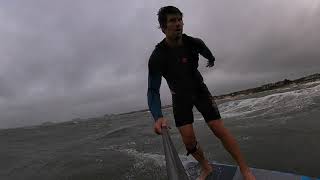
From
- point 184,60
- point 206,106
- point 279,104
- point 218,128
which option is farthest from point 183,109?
point 279,104

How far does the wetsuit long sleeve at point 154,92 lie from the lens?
609cm

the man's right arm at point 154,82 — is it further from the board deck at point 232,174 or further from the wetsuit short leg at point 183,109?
the board deck at point 232,174

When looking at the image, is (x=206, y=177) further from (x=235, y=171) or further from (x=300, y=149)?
(x=300, y=149)

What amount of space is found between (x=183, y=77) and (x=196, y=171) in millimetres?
1645

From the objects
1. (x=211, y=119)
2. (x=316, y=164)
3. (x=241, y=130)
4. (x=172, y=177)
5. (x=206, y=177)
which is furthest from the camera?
(x=241, y=130)

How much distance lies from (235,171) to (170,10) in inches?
101

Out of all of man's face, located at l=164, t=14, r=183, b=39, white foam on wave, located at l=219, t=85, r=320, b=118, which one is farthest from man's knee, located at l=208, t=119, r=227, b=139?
white foam on wave, located at l=219, t=85, r=320, b=118

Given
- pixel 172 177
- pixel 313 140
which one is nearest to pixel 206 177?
pixel 172 177

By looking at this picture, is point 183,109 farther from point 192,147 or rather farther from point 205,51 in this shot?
point 205,51

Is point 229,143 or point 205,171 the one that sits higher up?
point 229,143

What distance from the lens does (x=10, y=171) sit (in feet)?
44.8

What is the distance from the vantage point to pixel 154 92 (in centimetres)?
624

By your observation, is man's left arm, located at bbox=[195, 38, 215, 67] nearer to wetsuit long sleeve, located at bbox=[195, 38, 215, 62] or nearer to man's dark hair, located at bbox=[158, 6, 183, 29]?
wetsuit long sleeve, located at bbox=[195, 38, 215, 62]

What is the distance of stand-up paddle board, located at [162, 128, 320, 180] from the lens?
15.8ft
